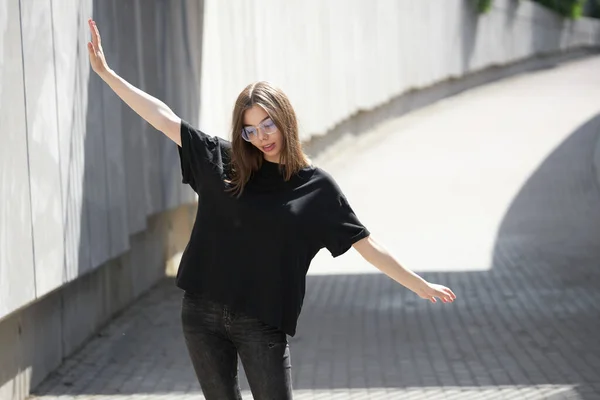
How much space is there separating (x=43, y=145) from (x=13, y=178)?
0.60 m

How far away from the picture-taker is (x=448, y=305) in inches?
384

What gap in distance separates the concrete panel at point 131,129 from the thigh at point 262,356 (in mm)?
5523

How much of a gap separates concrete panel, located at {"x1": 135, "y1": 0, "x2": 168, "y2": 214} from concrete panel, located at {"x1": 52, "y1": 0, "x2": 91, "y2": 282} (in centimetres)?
179

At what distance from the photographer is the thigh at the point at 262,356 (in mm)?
3729

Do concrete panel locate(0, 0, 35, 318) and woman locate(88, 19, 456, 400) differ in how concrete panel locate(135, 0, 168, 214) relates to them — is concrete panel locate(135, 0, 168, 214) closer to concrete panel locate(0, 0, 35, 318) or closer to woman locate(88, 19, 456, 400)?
concrete panel locate(0, 0, 35, 318)

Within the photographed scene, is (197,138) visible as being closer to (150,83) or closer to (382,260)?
(382,260)

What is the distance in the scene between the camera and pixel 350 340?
8.50 meters

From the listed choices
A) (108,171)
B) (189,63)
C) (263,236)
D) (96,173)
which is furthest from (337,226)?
(189,63)

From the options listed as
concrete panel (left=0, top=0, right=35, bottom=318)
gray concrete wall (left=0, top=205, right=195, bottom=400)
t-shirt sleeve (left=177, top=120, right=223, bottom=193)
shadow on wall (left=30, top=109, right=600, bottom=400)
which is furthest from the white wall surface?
t-shirt sleeve (left=177, top=120, right=223, bottom=193)

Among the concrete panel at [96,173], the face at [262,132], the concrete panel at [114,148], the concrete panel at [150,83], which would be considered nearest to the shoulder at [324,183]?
the face at [262,132]

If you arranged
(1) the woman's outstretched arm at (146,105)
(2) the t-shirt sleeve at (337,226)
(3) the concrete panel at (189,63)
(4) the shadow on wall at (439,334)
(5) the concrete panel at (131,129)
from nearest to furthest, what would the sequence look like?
(2) the t-shirt sleeve at (337,226), (1) the woman's outstretched arm at (146,105), (4) the shadow on wall at (439,334), (5) the concrete panel at (131,129), (3) the concrete panel at (189,63)

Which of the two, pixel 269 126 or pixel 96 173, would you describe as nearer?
pixel 269 126

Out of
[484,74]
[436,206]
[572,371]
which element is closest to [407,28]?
[484,74]

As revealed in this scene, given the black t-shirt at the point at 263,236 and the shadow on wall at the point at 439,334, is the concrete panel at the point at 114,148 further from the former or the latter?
the black t-shirt at the point at 263,236
